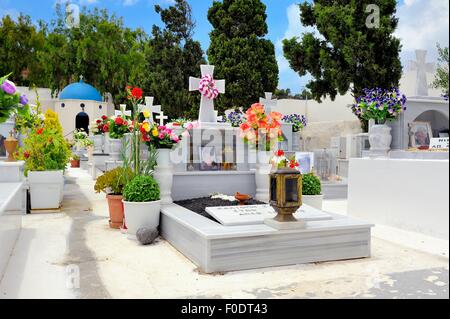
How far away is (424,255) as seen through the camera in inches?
185

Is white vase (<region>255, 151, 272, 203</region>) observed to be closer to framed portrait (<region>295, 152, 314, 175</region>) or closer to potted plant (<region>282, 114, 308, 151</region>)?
framed portrait (<region>295, 152, 314, 175</region>)

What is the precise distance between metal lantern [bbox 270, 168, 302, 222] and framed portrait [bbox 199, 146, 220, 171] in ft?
8.99

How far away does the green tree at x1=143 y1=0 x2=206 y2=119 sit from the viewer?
2534 cm

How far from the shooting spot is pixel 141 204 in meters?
5.35

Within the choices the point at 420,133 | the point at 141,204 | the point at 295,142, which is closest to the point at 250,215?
the point at 141,204

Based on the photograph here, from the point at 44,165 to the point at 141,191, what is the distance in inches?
134

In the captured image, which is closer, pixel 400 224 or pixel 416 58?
pixel 400 224

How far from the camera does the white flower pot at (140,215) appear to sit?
540 cm

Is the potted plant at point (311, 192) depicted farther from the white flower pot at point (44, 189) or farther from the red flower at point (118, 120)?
the white flower pot at point (44, 189)

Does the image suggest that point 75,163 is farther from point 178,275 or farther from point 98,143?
point 178,275

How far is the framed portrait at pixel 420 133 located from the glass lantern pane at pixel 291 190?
19.3 ft
